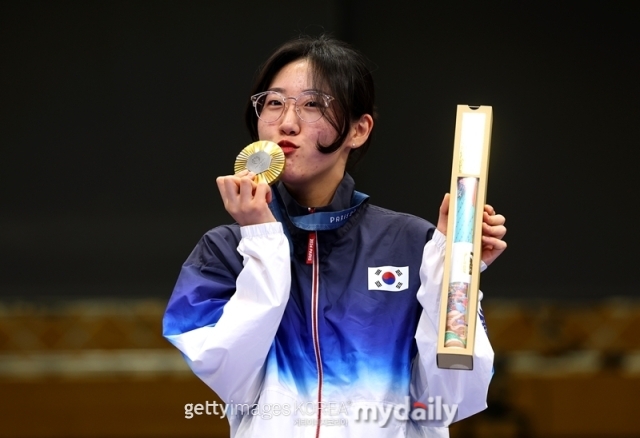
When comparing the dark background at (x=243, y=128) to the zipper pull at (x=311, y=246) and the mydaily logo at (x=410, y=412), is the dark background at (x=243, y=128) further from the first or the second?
the mydaily logo at (x=410, y=412)

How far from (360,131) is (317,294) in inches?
17.1

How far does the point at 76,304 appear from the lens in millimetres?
5742

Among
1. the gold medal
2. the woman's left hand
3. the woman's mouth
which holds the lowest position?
the woman's left hand

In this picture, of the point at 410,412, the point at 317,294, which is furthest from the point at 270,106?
the point at 410,412

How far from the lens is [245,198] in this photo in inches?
78.2

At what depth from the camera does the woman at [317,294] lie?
6.44 feet

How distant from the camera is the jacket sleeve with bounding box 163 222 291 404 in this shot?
1.93 metres

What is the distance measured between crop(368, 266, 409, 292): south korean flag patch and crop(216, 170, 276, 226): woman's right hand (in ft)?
0.86

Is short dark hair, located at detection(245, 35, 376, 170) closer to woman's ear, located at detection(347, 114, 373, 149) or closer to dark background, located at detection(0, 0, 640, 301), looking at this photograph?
woman's ear, located at detection(347, 114, 373, 149)

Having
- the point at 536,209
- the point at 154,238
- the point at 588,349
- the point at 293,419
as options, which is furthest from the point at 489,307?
the point at 293,419

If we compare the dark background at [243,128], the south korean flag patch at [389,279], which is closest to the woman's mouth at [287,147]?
the south korean flag patch at [389,279]

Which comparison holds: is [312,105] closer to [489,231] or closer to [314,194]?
[314,194]

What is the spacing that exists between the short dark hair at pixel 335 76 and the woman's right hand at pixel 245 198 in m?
0.23

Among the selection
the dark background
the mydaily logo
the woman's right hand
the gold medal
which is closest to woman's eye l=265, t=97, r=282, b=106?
the gold medal
